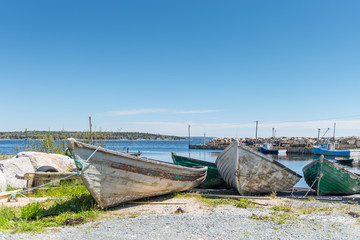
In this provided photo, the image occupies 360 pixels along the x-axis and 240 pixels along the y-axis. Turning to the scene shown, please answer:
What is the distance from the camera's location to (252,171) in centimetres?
958

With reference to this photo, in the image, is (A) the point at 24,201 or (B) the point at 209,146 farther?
(B) the point at 209,146

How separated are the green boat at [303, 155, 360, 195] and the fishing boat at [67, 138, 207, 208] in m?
5.83

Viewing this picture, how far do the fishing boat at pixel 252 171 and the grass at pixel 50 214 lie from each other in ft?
16.0

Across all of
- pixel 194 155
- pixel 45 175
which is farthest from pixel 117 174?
pixel 194 155

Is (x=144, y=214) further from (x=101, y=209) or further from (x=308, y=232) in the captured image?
(x=308, y=232)

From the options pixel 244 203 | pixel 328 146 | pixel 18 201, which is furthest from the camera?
pixel 328 146

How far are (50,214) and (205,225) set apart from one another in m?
3.90

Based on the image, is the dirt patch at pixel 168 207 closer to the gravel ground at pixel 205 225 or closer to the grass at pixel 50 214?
the gravel ground at pixel 205 225

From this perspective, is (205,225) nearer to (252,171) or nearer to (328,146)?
(252,171)

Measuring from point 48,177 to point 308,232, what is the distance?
8109 millimetres

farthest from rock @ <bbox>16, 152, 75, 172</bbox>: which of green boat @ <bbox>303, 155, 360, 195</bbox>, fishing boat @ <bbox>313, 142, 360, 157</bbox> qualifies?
fishing boat @ <bbox>313, 142, 360, 157</bbox>

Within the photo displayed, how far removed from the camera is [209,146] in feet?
252

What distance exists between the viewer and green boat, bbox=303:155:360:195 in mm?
10305

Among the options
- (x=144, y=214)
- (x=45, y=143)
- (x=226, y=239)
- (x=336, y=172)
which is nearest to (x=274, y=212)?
(x=226, y=239)
